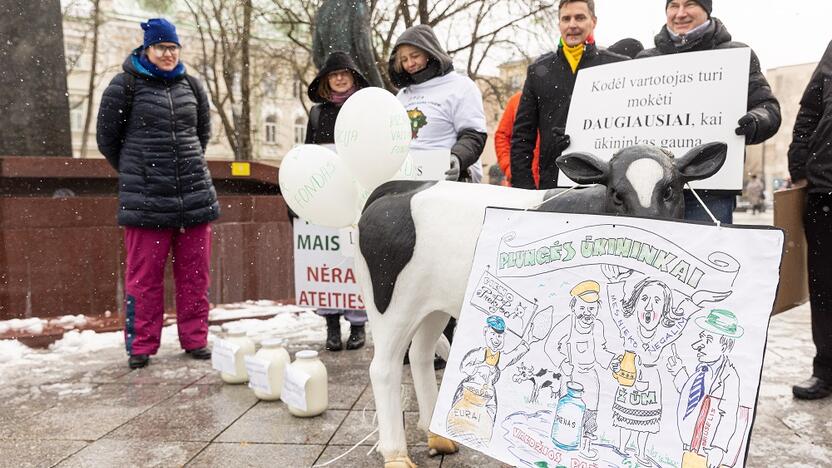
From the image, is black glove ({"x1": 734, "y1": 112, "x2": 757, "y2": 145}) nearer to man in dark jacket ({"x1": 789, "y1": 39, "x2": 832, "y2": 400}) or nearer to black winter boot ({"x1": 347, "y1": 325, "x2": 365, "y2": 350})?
man in dark jacket ({"x1": 789, "y1": 39, "x2": 832, "y2": 400})

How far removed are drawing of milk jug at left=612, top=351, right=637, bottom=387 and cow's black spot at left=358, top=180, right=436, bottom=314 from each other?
102 cm

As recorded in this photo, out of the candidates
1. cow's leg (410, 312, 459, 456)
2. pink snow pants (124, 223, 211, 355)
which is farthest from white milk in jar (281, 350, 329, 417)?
pink snow pants (124, 223, 211, 355)

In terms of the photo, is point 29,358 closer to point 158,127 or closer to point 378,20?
point 158,127

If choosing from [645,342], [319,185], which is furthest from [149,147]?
[645,342]

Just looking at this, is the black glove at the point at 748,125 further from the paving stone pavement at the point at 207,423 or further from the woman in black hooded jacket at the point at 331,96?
the woman in black hooded jacket at the point at 331,96

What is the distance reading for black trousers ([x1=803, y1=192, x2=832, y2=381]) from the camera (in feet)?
12.6

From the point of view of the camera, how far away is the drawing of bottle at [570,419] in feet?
6.56

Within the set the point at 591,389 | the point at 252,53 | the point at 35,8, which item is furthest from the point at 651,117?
the point at 252,53

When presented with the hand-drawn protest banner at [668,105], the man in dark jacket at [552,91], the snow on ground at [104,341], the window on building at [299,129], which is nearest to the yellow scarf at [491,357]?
the hand-drawn protest banner at [668,105]

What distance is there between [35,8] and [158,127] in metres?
A: 3.14

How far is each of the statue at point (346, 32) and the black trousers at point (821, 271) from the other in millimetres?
3607

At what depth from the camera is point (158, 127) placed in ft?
15.8

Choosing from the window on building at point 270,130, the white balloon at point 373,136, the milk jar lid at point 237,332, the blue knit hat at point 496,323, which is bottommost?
the milk jar lid at point 237,332

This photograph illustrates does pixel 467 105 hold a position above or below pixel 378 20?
below
